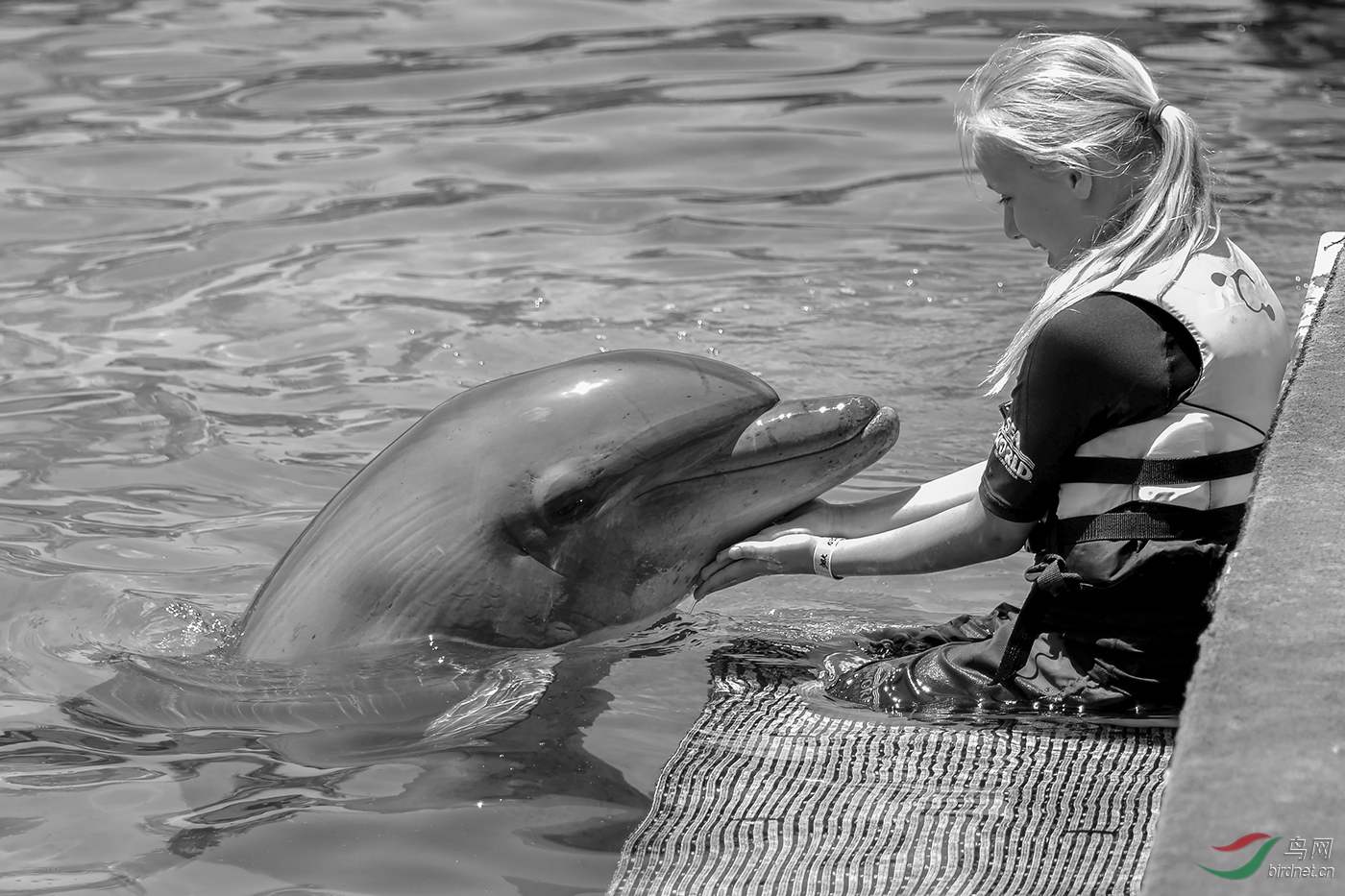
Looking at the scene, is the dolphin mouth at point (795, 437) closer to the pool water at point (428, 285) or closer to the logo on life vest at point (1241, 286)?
the pool water at point (428, 285)

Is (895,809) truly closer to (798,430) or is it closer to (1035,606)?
(1035,606)

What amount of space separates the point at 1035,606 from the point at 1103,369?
547mm

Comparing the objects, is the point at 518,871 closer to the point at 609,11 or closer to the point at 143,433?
the point at 143,433

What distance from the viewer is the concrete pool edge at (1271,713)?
2.18 m

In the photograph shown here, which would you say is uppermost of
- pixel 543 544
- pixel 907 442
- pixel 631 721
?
pixel 543 544

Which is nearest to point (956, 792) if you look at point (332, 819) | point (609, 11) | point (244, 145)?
point (332, 819)

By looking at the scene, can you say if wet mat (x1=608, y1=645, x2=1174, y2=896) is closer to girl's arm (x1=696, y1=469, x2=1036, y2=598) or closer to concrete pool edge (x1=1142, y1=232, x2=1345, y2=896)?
girl's arm (x1=696, y1=469, x2=1036, y2=598)

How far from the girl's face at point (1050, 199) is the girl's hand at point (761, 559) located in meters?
0.87

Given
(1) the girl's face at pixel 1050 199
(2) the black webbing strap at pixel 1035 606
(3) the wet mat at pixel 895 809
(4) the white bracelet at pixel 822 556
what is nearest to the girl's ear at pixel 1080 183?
(1) the girl's face at pixel 1050 199

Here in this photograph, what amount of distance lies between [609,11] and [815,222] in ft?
19.2

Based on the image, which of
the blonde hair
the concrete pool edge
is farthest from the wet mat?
the blonde hair

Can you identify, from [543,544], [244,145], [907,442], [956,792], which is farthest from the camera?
[244,145]

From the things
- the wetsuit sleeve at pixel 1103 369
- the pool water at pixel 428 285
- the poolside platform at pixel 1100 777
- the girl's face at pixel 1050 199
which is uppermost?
the girl's face at pixel 1050 199

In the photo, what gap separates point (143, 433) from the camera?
7.04 m
